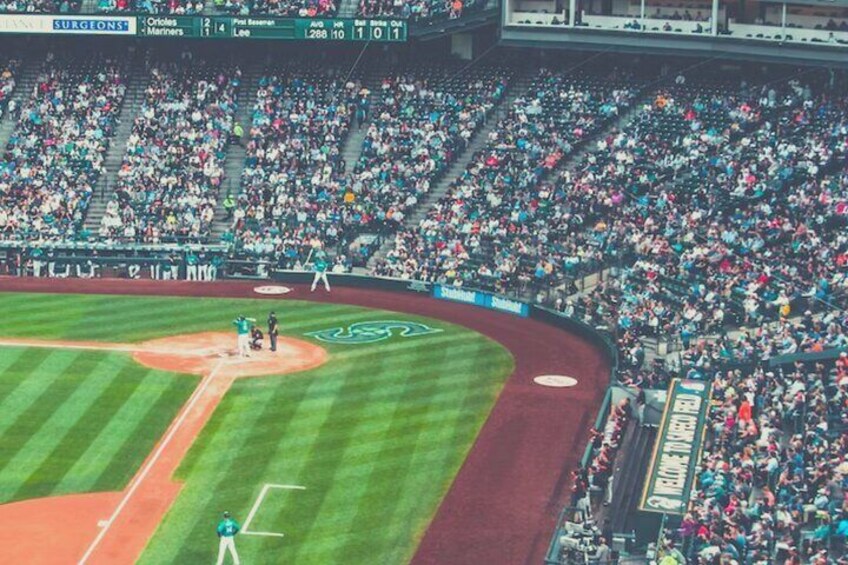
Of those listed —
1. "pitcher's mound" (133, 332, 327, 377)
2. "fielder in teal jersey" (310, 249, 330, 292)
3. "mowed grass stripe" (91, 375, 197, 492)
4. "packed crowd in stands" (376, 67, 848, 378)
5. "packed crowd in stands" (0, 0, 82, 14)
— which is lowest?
"mowed grass stripe" (91, 375, 197, 492)

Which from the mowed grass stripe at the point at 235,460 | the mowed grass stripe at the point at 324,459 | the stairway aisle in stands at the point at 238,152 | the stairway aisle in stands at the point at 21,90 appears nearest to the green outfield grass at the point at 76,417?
the mowed grass stripe at the point at 235,460

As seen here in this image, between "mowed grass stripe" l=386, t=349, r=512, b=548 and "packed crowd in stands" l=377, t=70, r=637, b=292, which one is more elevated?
"packed crowd in stands" l=377, t=70, r=637, b=292

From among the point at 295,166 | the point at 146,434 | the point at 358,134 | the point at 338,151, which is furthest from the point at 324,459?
the point at 358,134

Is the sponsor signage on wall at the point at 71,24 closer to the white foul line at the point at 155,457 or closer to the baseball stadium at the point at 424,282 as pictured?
the baseball stadium at the point at 424,282

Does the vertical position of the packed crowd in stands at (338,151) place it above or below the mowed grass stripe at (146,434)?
above

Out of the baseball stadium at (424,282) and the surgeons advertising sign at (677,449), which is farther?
the baseball stadium at (424,282)

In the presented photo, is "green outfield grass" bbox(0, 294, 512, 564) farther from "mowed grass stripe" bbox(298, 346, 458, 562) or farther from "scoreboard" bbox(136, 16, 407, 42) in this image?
"scoreboard" bbox(136, 16, 407, 42)

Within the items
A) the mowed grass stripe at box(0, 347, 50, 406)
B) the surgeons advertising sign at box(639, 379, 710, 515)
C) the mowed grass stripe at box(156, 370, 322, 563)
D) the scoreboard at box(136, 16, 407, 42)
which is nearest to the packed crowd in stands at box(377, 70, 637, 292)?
the scoreboard at box(136, 16, 407, 42)

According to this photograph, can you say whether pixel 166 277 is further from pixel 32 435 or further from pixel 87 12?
pixel 32 435
